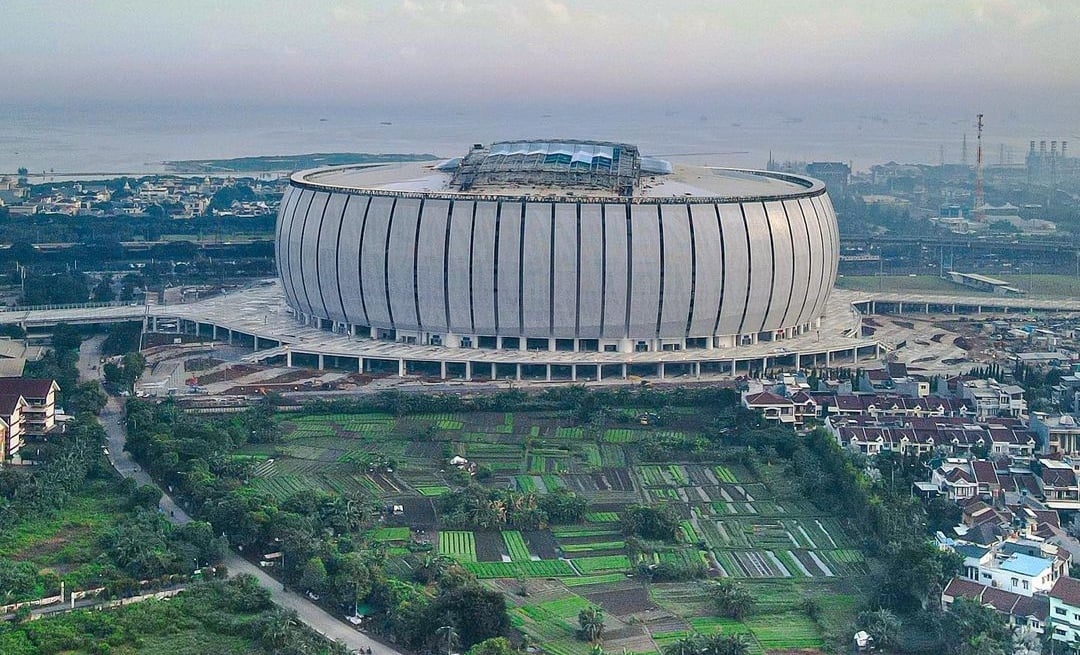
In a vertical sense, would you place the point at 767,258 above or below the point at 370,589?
above

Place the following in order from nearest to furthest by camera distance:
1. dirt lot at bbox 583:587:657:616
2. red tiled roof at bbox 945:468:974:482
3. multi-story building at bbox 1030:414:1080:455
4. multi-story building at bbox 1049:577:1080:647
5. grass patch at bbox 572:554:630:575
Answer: multi-story building at bbox 1049:577:1080:647 < dirt lot at bbox 583:587:657:616 < grass patch at bbox 572:554:630:575 < red tiled roof at bbox 945:468:974:482 < multi-story building at bbox 1030:414:1080:455

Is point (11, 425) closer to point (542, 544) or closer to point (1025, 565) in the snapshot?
point (542, 544)

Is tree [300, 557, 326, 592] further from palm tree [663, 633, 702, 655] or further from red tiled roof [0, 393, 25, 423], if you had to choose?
red tiled roof [0, 393, 25, 423]

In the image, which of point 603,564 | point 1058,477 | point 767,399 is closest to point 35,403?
point 603,564

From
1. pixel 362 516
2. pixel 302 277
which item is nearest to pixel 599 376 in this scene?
pixel 302 277

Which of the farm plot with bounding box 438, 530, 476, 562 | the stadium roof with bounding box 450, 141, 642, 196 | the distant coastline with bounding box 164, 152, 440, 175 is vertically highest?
the stadium roof with bounding box 450, 141, 642, 196

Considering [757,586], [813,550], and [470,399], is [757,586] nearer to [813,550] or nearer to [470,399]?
[813,550]

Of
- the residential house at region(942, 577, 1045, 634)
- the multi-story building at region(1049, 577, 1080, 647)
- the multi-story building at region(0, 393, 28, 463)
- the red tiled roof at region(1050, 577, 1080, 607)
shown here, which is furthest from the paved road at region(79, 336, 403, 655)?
the red tiled roof at region(1050, 577, 1080, 607)
